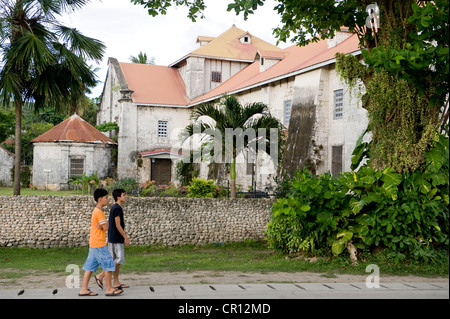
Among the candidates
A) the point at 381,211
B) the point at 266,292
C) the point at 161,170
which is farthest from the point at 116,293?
the point at 161,170

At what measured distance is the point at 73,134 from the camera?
104 ft

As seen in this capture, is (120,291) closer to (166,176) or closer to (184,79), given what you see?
(166,176)

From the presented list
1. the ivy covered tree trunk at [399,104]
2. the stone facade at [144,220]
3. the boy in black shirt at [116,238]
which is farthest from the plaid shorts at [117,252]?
the stone facade at [144,220]

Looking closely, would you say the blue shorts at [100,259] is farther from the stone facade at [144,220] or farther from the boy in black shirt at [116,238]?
the stone facade at [144,220]

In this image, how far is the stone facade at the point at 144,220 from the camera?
53.5 ft

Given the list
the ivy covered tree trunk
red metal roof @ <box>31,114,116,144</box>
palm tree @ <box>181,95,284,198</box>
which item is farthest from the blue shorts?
red metal roof @ <box>31,114,116,144</box>

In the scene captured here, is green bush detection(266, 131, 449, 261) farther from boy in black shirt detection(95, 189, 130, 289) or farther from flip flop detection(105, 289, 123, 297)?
flip flop detection(105, 289, 123, 297)

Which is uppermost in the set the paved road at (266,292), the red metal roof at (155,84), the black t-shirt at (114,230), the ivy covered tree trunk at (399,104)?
the red metal roof at (155,84)

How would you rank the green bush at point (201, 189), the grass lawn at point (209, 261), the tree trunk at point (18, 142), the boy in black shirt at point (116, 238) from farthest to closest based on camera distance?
1. the green bush at point (201, 189)
2. the tree trunk at point (18, 142)
3. the grass lawn at point (209, 261)
4. the boy in black shirt at point (116, 238)

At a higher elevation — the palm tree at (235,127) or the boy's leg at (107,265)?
the palm tree at (235,127)

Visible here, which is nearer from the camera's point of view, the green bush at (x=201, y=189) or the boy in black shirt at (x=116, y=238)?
the boy in black shirt at (x=116, y=238)

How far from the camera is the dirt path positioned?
9781mm

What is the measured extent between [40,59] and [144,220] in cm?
622

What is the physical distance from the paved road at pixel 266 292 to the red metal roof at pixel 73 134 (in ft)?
78.5
